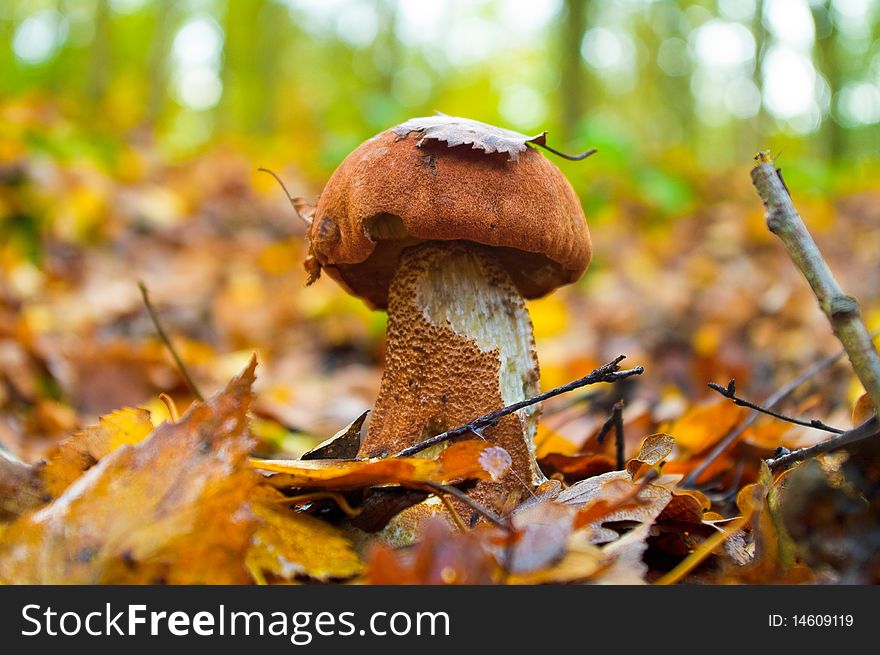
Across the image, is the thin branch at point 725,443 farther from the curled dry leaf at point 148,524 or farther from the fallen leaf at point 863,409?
the curled dry leaf at point 148,524

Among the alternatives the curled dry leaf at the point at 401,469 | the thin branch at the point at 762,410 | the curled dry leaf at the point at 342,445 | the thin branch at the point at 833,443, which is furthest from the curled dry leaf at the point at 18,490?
the thin branch at the point at 833,443

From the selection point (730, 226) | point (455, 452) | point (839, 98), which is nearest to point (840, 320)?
point (455, 452)

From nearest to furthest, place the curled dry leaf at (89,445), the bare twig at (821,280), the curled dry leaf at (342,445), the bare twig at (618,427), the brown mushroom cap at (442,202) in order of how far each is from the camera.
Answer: the bare twig at (821,280) < the curled dry leaf at (89,445) < the brown mushroom cap at (442,202) < the curled dry leaf at (342,445) < the bare twig at (618,427)

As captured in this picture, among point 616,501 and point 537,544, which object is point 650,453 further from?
point 537,544

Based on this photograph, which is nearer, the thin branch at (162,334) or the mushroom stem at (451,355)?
the mushroom stem at (451,355)

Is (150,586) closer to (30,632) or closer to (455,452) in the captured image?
(30,632)

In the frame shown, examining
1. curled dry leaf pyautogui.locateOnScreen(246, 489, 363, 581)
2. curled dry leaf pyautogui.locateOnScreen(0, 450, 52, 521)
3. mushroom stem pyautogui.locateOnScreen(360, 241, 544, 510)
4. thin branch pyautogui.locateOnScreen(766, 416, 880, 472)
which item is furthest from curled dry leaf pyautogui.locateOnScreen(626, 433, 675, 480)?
curled dry leaf pyautogui.locateOnScreen(0, 450, 52, 521)

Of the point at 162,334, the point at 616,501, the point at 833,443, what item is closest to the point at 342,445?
the point at 616,501
